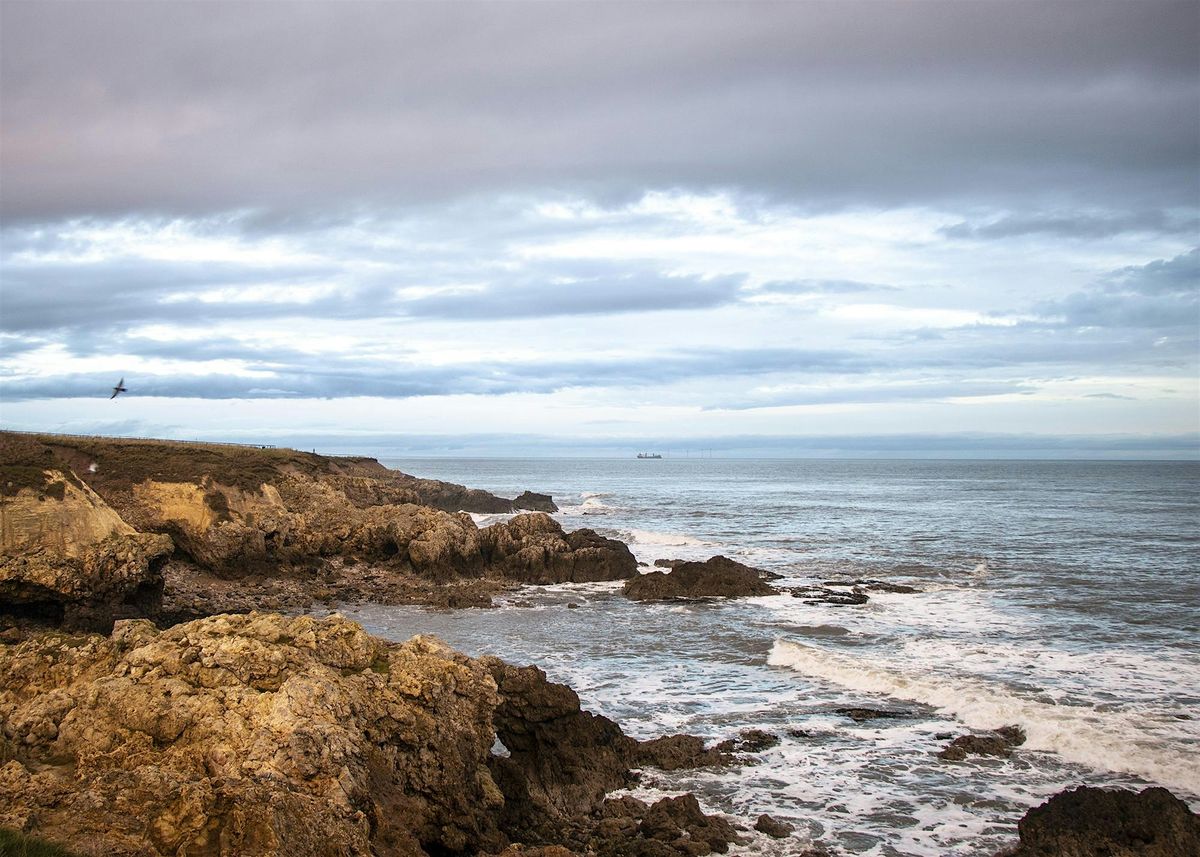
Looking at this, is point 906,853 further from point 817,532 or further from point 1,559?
point 817,532

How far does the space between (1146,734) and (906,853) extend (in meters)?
7.01

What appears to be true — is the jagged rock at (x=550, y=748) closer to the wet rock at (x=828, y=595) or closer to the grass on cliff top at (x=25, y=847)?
the grass on cliff top at (x=25, y=847)

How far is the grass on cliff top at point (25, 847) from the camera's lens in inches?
285

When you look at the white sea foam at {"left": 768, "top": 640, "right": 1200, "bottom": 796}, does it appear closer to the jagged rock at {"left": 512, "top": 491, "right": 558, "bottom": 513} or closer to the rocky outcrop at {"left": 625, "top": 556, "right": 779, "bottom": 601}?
the rocky outcrop at {"left": 625, "top": 556, "right": 779, "bottom": 601}

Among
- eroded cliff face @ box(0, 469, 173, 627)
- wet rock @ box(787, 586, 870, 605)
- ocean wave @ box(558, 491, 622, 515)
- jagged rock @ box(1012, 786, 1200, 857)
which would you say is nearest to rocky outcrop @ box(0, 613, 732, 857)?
jagged rock @ box(1012, 786, 1200, 857)

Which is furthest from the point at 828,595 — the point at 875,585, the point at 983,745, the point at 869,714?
the point at 983,745

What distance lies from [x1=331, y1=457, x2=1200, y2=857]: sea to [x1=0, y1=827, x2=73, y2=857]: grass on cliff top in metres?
7.72

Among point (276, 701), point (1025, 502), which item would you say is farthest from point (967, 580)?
point (1025, 502)

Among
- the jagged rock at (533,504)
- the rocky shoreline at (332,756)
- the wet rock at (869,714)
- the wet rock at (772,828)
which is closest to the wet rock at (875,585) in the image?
the wet rock at (869,714)

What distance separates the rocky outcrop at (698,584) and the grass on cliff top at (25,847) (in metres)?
24.4

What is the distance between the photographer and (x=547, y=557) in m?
36.3

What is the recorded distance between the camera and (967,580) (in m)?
35.9

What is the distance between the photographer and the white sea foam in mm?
14500

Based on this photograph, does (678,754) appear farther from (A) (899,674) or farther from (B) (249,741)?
(A) (899,674)
